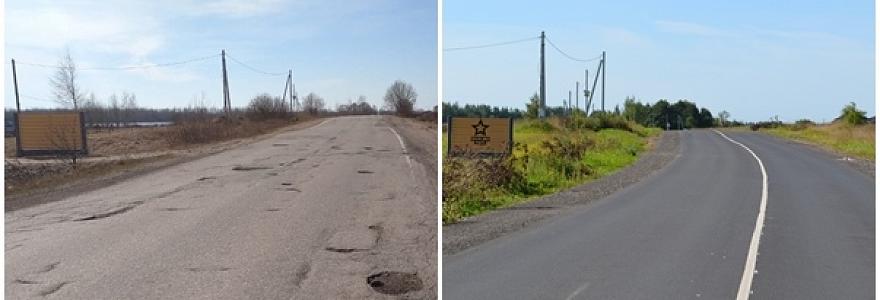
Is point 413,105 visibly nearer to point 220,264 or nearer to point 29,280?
point 220,264

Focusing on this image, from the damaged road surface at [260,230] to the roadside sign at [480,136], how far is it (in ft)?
7.16

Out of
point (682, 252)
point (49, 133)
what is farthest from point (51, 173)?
point (682, 252)

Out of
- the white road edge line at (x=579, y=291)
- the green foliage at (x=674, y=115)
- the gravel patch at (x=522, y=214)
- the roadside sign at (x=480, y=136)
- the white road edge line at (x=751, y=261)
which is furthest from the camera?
the green foliage at (x=674, y=115)

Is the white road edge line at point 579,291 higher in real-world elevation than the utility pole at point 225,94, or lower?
lower

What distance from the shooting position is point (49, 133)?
3668mm

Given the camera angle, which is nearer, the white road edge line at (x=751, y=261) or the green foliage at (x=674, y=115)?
the white road edge line at (x=751, y=261)

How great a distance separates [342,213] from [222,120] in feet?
2.85

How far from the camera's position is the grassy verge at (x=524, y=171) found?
982 cm

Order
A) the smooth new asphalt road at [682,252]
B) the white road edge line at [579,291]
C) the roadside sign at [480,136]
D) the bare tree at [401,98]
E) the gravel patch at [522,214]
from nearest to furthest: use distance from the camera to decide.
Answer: the bare tree at [401,98] < the white road edge line at [579,291] < the smooth new asphalt road at [682,252] < the gravel patch at [522,214] < the roadside sign at [480,136]

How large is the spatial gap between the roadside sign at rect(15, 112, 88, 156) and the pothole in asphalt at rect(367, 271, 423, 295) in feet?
4.82

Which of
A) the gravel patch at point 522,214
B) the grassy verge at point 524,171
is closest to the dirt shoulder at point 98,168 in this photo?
the gravel patch at point 522,214

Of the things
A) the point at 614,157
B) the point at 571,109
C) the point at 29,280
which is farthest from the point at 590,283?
the point at 614,157

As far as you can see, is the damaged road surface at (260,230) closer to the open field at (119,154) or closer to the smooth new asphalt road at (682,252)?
the open field at (119,154)

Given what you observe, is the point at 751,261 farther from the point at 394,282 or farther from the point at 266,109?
the point at 266,109
